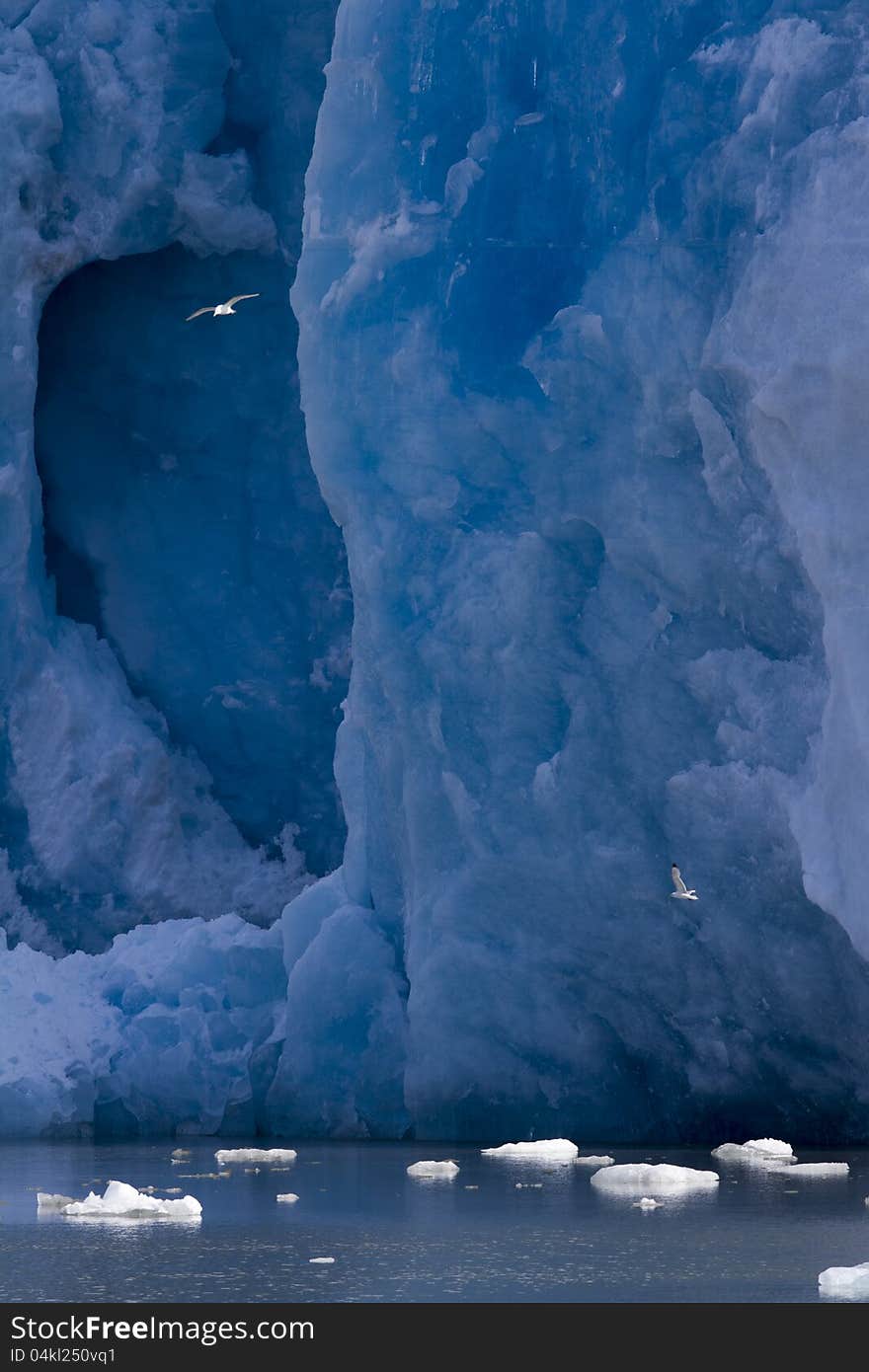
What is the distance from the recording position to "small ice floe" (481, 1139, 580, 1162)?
12.9m

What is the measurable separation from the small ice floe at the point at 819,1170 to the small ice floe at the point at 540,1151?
4.81ft

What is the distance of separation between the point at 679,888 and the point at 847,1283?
5060mm

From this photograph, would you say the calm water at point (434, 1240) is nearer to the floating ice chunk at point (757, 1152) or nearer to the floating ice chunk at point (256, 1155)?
the floating ice chunk at point (757, 1152)

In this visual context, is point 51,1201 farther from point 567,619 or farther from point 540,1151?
point 567,619

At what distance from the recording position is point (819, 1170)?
11586 millimetres

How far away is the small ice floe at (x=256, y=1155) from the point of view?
13180 mm

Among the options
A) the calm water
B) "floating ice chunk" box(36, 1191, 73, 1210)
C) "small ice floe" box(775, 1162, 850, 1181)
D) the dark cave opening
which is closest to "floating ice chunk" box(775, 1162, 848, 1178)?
"small ice floe" box(775, 1162, 850, 1181)

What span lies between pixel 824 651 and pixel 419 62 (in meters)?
4.80

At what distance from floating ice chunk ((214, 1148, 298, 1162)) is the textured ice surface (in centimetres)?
139

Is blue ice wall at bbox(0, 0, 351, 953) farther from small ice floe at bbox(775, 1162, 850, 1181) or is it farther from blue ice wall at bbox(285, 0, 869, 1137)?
small ice floe at bbox(775, 1162, 850, 1181)

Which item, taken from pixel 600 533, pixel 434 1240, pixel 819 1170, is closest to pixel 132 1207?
pixel 434 1240

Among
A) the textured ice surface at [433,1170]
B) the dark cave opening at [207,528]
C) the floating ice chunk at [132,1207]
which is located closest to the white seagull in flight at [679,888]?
the textured ice surface at [433,1170]

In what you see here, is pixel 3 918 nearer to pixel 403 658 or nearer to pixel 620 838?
pixel 403 658

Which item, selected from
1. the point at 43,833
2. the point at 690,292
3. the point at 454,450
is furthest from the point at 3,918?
the point at 690,292
